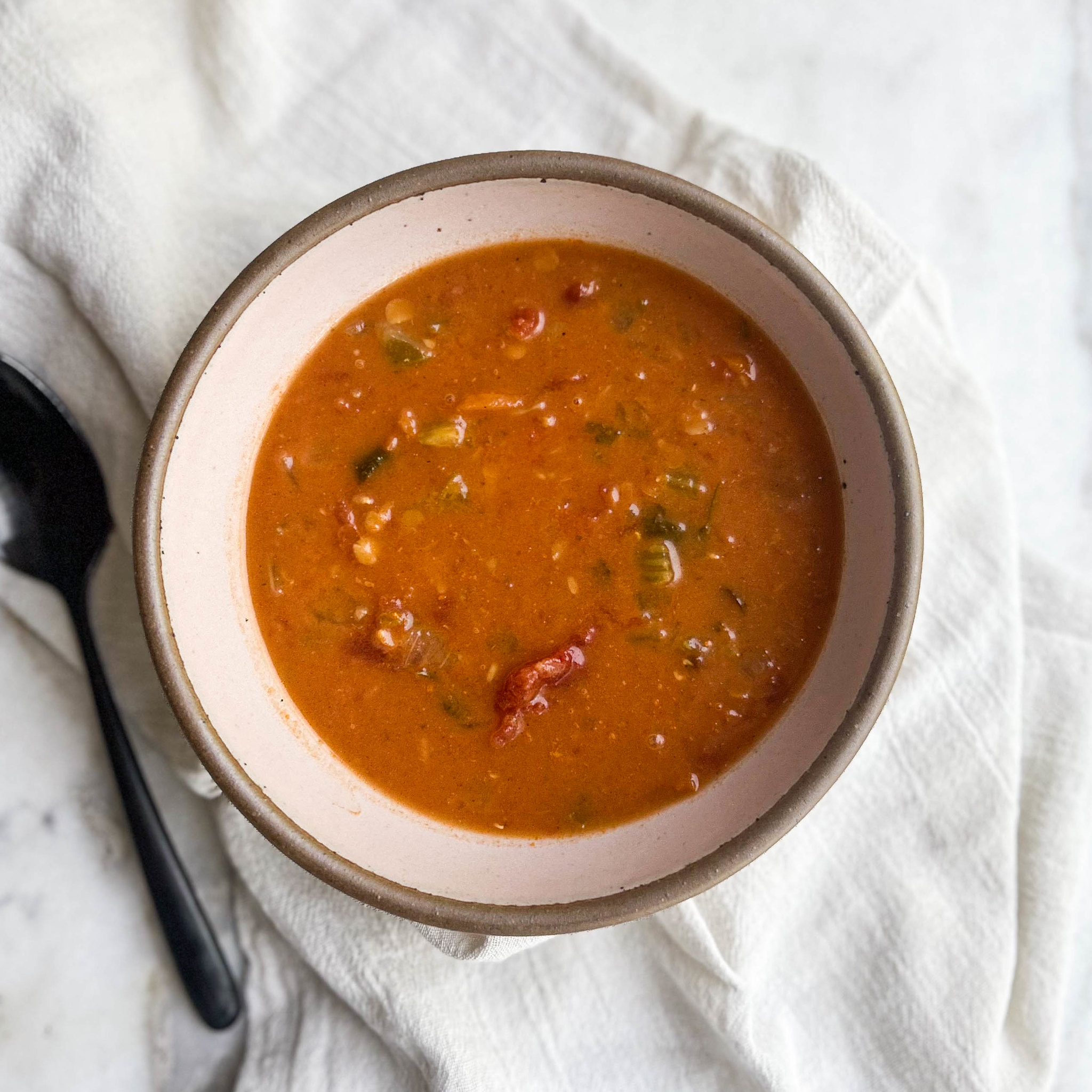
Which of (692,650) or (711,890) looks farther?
(711,890)

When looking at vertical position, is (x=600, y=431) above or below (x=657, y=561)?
above

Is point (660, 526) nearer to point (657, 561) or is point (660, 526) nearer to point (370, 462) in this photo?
point (657, 561)

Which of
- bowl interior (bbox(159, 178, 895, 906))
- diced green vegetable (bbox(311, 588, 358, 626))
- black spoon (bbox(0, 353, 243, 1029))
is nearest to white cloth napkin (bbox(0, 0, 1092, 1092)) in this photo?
black spoon (bbox(0, 353, 243, 1029))

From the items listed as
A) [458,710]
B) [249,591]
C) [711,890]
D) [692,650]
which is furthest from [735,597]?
[249,591]

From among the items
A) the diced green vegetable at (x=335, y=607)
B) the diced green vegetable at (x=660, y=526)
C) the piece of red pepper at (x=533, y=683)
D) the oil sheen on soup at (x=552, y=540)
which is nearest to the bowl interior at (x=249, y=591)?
the oil sheen on soup at (x=552, y=540)

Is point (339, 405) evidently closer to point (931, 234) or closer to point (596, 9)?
point (596, 9)

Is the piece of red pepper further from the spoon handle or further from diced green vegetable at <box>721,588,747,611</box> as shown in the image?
the spoon handle

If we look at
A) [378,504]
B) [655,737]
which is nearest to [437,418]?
[378,504]
